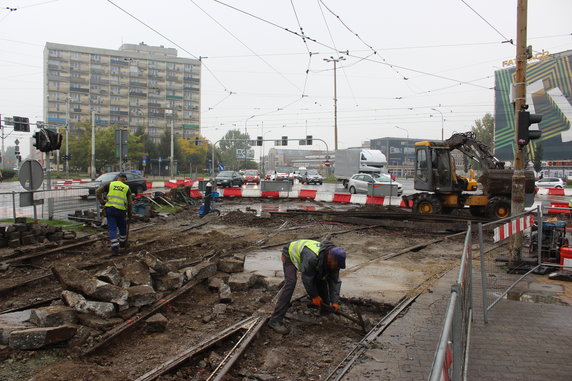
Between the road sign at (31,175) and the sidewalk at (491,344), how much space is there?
35.3 feet

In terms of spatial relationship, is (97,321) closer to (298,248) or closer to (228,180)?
(298,248)

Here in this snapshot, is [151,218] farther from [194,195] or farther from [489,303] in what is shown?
[489,303]

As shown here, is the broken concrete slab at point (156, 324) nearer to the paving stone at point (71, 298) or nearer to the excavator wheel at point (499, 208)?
the paving stone at point (71, 298)

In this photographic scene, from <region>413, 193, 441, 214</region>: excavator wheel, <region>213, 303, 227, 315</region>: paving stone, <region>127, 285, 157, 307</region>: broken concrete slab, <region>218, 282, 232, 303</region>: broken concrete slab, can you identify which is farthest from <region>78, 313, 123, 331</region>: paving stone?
<region>413, 193, 441, 214</region>: excavator wheel

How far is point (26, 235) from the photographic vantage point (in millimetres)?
10125

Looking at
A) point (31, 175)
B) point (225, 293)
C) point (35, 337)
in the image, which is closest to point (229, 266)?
point (225, 293)

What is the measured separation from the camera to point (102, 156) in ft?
192

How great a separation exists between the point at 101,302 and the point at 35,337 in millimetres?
918

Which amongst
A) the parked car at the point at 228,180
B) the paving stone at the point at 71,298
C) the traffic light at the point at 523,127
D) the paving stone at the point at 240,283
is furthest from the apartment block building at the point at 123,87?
the paving stone at the point at 71,298

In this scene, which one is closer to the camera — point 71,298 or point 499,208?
point 71,298

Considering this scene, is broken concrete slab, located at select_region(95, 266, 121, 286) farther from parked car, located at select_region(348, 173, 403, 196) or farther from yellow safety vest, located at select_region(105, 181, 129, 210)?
parked car, located at select_region(348, 173, 403, 196)

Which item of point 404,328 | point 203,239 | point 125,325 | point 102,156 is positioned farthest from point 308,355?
point 102,156

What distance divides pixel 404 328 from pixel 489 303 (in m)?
1.75

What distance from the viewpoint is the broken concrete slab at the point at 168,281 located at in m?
6.58
